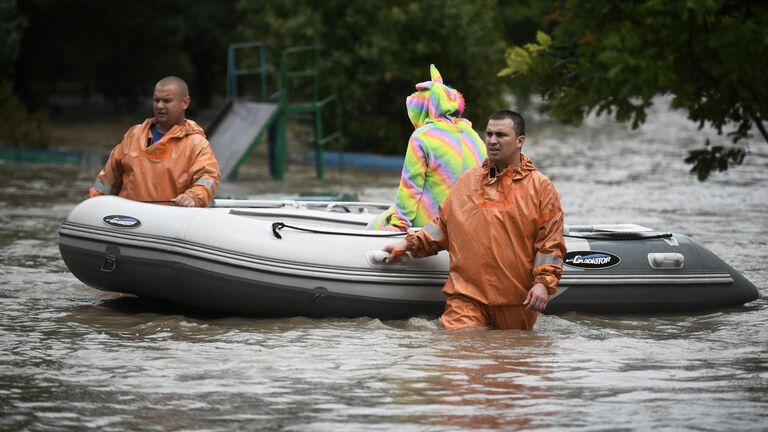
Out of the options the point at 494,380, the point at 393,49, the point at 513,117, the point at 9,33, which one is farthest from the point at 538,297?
the point at 9,33

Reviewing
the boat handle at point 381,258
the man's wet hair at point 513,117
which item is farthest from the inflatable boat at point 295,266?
the man's wet hair at point 513,117

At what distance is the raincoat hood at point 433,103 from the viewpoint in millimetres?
9055

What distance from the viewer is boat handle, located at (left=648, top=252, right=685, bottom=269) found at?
9.52 m

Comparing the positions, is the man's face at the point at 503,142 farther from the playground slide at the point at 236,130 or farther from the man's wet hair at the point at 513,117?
the playground slide at the point at 236,130

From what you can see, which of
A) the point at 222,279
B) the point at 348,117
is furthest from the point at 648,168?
the point at 222,279

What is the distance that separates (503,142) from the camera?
8.18 metres

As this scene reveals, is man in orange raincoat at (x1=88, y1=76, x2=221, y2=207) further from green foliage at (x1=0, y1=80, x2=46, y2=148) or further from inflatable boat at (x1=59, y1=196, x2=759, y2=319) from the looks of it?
green foliage at (x1=0, y1=80, x2=46, y2=148)

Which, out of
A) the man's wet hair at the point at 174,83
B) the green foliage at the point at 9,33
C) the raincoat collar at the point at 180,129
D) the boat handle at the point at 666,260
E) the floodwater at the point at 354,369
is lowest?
the floodwater at the point at 354,369

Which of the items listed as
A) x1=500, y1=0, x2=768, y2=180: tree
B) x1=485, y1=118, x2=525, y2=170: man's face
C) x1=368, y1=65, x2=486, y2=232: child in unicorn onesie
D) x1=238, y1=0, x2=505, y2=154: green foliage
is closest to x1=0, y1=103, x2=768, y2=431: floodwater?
x1=368, y1=65, x2=486, y2=232: child in unicorn onesie

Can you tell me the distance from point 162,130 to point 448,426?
4.04 meters

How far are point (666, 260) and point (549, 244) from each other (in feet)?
5.65

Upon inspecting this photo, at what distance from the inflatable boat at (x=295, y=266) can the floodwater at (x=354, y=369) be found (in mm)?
143

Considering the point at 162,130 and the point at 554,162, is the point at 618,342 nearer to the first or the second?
the point at 162,130

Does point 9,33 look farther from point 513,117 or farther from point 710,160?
point 513,117
